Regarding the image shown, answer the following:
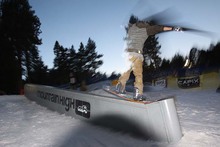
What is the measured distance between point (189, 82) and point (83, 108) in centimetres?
978

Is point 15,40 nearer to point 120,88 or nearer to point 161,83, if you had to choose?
point 161,83

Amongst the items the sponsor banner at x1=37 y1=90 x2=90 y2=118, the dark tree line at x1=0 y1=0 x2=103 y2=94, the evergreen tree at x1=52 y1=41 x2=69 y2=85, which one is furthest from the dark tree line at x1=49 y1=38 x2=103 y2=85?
the sponsor banner at x1=37 y1=90 x2=90 y2=118

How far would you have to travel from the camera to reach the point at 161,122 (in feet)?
9.32

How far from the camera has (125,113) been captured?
132 inches

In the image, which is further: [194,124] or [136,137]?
[194,124]

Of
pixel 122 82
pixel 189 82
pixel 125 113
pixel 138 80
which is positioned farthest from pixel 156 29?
pixel 189 82

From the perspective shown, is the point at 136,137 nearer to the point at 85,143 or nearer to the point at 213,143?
the point at 85,143

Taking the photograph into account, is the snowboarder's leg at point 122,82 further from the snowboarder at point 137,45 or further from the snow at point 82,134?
the snow at point 82,134

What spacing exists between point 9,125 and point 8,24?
19.0 m

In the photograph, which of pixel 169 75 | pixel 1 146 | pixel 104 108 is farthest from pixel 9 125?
pixel 169 75

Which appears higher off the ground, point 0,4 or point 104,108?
point 0,4

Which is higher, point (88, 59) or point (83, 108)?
point (88, 59)

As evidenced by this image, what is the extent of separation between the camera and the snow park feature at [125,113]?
281cm

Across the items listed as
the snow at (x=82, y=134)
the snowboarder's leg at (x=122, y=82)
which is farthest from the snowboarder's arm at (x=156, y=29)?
the snow at (x=82, y=134)
